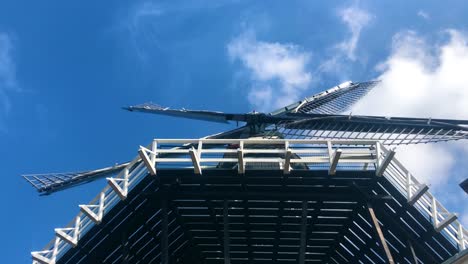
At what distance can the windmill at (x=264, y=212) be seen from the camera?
49.1 feet

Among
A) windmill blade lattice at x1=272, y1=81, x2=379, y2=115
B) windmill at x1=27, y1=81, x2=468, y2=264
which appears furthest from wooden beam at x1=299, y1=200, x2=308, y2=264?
windmill blade lattice at x1=272, y1=81, x2=379, y2=115

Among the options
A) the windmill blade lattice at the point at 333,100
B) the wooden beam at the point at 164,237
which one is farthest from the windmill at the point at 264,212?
the windmill blade lattice at the point at 333,100

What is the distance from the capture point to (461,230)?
15.5m

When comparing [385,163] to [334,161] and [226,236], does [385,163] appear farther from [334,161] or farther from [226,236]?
[226,236]

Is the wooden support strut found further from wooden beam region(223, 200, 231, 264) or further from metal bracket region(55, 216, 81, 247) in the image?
metal bracket region(55, 216, 81, 247)

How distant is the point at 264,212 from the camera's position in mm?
16312

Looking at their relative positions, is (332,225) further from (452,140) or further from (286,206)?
(452,140)

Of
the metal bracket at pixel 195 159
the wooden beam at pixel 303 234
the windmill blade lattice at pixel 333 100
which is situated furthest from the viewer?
the windmill blade lattice at pixel 333 100

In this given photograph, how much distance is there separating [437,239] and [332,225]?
10.0 ft

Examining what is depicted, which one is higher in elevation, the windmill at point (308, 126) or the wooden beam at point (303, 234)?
the windmill at point (308, 126)

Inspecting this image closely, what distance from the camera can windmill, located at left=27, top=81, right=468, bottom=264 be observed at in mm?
14969

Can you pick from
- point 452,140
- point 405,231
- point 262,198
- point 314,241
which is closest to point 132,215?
A: point 262,198

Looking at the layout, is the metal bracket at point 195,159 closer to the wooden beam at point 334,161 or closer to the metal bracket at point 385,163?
the wooden beam at point 334,161

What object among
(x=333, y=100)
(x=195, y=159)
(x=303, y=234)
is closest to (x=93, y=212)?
(x=195, y=159)
